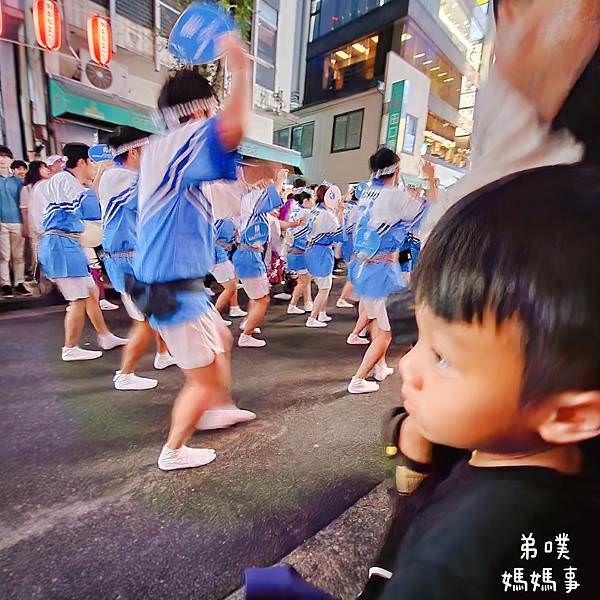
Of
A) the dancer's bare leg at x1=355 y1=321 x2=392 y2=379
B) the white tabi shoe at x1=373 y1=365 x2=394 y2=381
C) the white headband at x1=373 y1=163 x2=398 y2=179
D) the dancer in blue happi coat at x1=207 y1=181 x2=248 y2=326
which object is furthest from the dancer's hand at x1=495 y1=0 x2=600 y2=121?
the white tabi shoe at x1=373 y1=365 x2=394 y2=381

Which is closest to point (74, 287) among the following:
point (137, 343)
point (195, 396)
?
point (137, 343)

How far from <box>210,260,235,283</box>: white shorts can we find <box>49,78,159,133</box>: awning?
3.64 m

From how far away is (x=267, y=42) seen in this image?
11445mm

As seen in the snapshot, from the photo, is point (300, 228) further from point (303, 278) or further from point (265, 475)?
point (265, 475)

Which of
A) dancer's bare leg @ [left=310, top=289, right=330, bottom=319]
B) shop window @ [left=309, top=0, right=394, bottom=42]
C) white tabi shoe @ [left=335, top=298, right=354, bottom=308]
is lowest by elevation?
white tabi shoe @ [left=335, top=298, right=354, bottom=308]

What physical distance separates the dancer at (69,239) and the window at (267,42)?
9.11 meters

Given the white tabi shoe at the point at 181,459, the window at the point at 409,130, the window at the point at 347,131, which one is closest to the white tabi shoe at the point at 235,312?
the white tabi shoe at the point at 181,459

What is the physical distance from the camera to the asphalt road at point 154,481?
1463 mm

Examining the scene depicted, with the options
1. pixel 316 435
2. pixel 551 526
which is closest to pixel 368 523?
pixel 316 435

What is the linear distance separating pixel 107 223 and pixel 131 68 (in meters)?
7.46

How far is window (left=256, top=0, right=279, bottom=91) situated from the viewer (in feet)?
35.9

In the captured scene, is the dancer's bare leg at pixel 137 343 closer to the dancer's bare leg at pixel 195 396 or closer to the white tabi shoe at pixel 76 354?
the white tabi shoe at pixel 76 354

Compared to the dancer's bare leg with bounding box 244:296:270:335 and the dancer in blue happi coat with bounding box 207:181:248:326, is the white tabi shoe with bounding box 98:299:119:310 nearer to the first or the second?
the dancer in blue happi coat with bounding box 207:181:248:326

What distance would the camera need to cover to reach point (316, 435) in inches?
96.1
